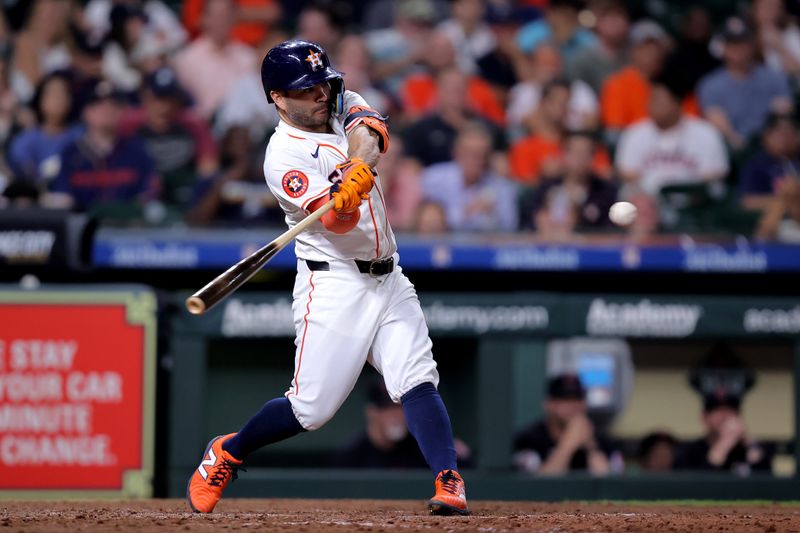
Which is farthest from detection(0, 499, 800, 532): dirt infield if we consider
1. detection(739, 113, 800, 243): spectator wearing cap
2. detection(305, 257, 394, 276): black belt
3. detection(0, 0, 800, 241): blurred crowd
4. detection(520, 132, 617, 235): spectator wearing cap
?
detection(739, 113, 800, 243): spectator wearing cap

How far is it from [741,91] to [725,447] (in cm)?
365

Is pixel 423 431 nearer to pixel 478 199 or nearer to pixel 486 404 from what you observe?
pixel 486 404

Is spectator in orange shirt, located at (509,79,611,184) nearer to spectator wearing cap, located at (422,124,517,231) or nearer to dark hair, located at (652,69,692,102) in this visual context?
spectator wearing cap, located at (422,124,517,231)

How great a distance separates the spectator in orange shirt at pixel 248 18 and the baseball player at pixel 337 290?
17.4ft

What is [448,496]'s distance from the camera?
4.13 m

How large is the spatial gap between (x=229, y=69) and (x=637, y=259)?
11.7ft

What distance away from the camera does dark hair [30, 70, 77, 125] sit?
339 inches

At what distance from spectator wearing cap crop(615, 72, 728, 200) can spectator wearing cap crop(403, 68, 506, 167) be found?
37.1 inches

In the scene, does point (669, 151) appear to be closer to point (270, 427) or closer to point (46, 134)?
point (46, 134)

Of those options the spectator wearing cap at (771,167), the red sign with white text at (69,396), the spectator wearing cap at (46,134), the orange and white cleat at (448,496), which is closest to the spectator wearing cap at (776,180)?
the spectator wearing cap at (771,167)

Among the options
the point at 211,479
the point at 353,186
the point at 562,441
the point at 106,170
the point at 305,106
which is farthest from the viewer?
the point at 106,170

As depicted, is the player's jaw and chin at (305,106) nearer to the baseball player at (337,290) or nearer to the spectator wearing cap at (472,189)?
the baseball player at (337,290)

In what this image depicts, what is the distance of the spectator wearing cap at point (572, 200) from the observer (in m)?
7.98

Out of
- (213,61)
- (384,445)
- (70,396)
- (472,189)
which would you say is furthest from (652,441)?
(213,61)
